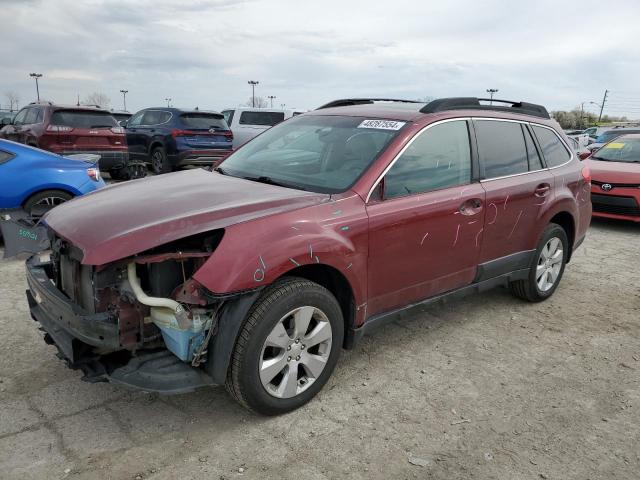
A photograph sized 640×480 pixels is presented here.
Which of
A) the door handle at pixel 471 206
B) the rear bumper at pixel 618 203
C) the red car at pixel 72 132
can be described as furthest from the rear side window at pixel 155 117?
the door handle at pixel 471 206

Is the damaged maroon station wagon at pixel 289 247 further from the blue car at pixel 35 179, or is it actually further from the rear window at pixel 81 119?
the rear window at pixel 81 119

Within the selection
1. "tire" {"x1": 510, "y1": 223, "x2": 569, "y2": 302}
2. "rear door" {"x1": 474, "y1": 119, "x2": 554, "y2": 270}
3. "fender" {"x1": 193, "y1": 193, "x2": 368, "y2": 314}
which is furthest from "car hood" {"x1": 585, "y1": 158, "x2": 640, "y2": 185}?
"fender" {"x1": 193, "y1": 193, "x2": 368, "y2": 314}

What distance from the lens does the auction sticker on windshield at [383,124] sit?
3.55 m

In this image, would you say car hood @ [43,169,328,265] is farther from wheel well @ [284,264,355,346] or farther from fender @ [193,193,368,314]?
wheel well @ [284,264,355,346]

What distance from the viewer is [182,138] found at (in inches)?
479

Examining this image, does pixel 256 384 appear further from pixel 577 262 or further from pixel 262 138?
pixel 577 262

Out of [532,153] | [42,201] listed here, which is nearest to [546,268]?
[532,153]

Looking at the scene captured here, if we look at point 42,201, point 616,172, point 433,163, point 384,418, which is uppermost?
point 433,163

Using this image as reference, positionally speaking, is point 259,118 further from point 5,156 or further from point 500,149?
point 500,149

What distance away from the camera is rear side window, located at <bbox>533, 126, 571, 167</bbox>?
15.3 ft

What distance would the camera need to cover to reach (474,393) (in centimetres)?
331

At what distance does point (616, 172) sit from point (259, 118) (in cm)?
970

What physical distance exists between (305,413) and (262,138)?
2.27 metres

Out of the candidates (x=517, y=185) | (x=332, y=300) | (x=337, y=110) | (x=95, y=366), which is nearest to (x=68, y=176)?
(x=337, y=110)
